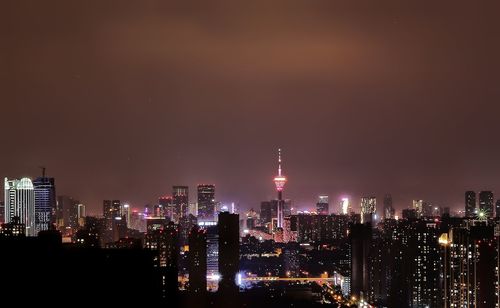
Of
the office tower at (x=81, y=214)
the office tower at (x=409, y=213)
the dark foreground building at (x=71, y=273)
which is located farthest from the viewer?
the office tower at (x=409, y=213)

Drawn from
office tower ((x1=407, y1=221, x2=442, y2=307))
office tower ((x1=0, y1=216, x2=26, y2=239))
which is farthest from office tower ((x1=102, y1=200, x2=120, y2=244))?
office tower ((x1=0, y1=216, x2=26, y2=239))

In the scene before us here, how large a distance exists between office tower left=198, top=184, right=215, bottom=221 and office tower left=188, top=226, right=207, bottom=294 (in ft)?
24.2

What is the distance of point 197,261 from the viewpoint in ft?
58.2

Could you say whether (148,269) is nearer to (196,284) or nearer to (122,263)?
(122,263)

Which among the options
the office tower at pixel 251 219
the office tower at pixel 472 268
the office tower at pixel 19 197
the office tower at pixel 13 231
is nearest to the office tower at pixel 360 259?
the office tower at pixel 472 268

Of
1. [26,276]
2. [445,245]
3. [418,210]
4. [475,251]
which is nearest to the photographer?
[26,276]

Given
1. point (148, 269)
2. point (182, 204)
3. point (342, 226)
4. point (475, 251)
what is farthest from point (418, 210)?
point (148, 269)

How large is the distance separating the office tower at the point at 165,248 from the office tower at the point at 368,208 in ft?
24.6

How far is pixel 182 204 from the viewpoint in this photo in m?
26.1

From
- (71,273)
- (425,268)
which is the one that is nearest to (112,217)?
(425,268)

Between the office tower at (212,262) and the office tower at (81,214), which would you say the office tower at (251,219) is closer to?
the office tower at (212,262)

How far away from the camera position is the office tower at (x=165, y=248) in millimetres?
5629

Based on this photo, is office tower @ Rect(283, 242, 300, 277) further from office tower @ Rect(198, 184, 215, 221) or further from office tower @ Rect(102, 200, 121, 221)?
office tower @ Rect(102, 200, 121, 221)

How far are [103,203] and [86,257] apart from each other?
17.2 meters
